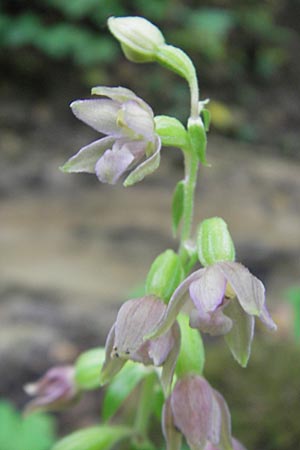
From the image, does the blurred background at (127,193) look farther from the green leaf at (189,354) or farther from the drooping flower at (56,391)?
the green leaf at (189,354)

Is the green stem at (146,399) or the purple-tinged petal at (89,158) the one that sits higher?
the purple-tinged petal at (89,158)

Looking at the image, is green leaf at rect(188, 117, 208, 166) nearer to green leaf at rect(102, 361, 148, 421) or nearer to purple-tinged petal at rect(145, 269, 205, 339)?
purple-tinged petal at rect(145, 269, 205, 339)

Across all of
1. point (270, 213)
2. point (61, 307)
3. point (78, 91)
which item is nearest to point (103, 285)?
point (61, 307)

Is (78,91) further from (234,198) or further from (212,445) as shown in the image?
(212,445)

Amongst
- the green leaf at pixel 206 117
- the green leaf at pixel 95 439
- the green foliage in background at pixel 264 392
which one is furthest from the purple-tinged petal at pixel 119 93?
the green foliage in background at pixel 264 392

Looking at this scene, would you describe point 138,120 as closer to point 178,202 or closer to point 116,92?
point 116,92

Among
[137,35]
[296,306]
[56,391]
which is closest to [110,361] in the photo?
[56,391]
